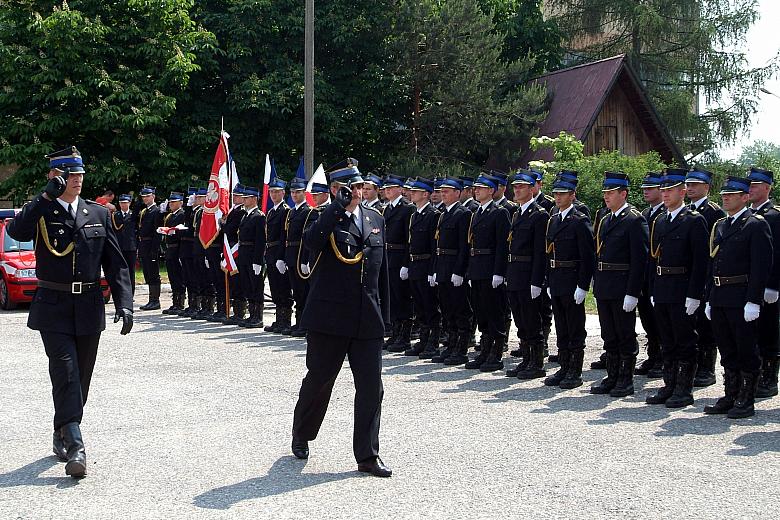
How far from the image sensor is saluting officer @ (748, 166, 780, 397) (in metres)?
8.95

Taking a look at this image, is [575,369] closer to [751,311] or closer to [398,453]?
[751,311]

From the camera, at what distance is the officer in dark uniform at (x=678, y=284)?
895cm

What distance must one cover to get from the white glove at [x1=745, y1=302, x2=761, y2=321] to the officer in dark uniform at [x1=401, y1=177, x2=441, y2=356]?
180 inches

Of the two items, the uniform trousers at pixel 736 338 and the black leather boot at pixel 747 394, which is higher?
the uniform trousers at pixel 736 338

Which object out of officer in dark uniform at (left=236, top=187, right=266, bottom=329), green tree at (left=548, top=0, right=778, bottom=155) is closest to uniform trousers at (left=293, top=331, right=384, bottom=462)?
officer in dark uniform at (left=236, top=187, right=266, bottom=329)

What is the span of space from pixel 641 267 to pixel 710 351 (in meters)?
1.46

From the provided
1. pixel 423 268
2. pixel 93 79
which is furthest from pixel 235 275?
pixel 93 79

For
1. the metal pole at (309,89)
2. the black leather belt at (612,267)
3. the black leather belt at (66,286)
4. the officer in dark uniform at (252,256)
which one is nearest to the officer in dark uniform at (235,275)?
the officer in dark uniform at (252,256)

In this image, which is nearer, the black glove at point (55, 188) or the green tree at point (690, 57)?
the black glove at point (55, 188)

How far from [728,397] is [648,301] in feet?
6.62

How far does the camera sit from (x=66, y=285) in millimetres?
6797

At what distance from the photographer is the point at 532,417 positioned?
328 inches

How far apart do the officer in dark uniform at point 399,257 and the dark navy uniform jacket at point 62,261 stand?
6094mm

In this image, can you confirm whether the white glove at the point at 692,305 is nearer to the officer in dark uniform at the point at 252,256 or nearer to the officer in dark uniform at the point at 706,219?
the officer in dark uniform at the point at 706,219
